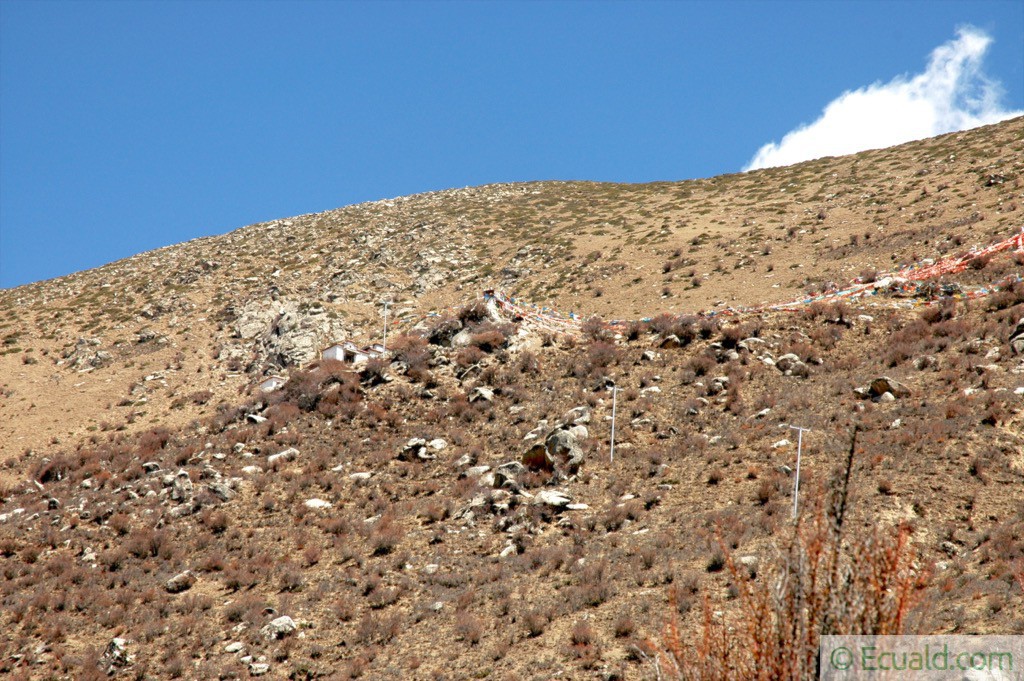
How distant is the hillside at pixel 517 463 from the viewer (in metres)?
14.4

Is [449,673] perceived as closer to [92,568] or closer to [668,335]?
[92,568]

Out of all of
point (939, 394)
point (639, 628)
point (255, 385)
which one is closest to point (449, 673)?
point (639, 628)

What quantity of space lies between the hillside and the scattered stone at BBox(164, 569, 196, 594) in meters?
0.12

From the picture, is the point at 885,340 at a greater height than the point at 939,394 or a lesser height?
greater

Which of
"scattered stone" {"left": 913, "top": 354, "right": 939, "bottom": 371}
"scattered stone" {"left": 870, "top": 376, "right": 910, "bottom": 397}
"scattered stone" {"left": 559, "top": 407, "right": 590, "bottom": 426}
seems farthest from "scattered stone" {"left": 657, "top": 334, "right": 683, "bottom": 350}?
"scattered stone" {"left": 913, "top": 354, "right": 939, "bottom": 371}

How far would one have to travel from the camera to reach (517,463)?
20.4 m

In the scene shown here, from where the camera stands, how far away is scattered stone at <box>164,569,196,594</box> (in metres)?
17.5

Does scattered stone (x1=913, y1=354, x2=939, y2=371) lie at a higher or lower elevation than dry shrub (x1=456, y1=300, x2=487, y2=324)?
lower

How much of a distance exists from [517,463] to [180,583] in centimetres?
831

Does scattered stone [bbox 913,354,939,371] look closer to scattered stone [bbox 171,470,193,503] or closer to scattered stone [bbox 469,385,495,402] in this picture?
scattered stone [bbox 469,385,495,402]

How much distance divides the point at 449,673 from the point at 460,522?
5847 mm

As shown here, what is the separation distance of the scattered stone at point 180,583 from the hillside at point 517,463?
12 cm

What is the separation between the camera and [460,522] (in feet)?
62.2
